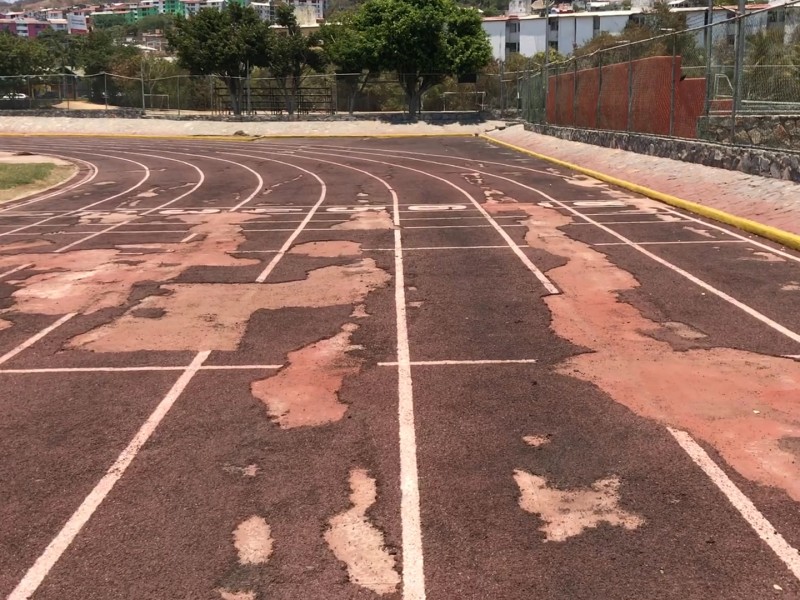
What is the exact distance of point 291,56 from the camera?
61312 millimetres

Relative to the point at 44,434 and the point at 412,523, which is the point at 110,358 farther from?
the point at 412,523

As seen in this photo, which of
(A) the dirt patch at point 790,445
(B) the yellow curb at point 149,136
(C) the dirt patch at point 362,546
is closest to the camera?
(C) the dirt patch at point 362,546

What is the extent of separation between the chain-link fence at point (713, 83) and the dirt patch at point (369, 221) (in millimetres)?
8100

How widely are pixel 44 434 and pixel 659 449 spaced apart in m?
4.40

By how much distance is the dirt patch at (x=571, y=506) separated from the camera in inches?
168

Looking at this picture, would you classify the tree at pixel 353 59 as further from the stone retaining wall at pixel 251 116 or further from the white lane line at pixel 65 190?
the white lane line at pixel 65 190

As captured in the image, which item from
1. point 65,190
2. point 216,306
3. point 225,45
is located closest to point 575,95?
point 65,190

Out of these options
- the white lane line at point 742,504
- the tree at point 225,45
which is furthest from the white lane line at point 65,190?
the tree at point 225,45

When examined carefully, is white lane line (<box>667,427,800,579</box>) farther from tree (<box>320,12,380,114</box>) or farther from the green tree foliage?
the green tree foliage

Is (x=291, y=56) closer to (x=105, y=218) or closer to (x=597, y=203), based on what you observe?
(x=105, y=218)

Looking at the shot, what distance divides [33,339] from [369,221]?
8.28m

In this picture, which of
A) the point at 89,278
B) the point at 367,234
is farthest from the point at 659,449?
the point at 367,234

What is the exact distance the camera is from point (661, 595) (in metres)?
3.67

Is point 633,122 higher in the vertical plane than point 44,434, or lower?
higher
